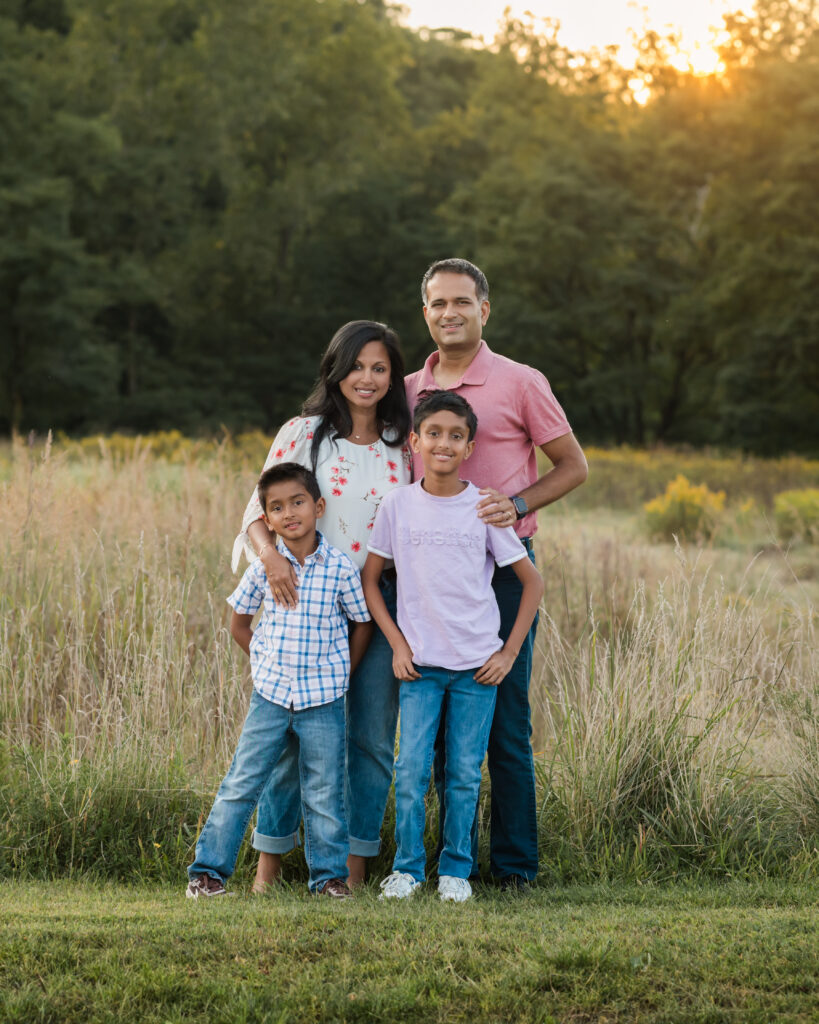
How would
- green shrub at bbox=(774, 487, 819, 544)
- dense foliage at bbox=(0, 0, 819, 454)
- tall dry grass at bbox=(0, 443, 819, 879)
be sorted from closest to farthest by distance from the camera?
1. tall dry grass at bbox=(0, 443, 819, 879)
2. green shrub at bbox=(774, 487, 819, 544)
3. dense foliage at bbox=(0, 0, 819, 454)

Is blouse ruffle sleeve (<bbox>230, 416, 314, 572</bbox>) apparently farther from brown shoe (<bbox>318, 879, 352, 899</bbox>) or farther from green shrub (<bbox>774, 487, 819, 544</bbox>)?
green shrub (<bbox>774, 487, 819, 544</bbox>)

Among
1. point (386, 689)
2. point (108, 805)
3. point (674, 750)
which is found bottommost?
Result: point (108, 805)

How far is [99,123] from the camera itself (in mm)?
30078

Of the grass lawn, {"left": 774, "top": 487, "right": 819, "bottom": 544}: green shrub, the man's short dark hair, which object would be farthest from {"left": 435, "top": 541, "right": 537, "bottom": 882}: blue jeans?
{"left": 774, "top": 487, "right": 819, "bottom": 544}: green shrub

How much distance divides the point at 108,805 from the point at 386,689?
1358 mm

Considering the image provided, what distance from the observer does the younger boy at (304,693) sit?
3719 mm

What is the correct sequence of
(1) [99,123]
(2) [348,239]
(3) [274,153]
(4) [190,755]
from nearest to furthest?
(4) [190,755] → (1) [99,123] → (2) [348,239] → (3) [274,153]

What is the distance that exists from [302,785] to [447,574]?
887mm

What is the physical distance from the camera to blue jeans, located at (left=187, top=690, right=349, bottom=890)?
375 centimetres

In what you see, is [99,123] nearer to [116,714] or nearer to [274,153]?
[274,153]

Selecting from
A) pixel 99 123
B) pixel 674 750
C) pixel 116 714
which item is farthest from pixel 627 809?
pixel 99 123

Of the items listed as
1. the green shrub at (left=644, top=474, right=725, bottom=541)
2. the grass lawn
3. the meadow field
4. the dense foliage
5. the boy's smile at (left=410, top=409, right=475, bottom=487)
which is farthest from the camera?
the dense foliage

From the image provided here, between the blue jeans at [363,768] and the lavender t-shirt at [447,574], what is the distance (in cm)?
20

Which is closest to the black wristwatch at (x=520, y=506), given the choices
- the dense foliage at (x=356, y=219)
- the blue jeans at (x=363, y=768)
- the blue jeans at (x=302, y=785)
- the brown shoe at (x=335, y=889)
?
the blue jeans at (x=363, y=768)
